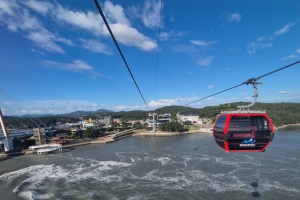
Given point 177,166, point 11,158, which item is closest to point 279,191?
point 177,166

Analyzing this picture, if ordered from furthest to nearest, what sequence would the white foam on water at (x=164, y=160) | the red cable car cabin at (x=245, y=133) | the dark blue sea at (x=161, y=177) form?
the white foam on water at (x=164, y=160) < the dark blue sea at (x=161, y=177) < the red cable car cabin at (x=245, y=133)

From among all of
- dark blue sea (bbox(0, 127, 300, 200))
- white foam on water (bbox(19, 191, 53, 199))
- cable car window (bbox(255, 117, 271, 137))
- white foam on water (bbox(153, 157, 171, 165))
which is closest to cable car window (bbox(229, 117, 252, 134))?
cable car window (bbox(255, 117, 271, 137))

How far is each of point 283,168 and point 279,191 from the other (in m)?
4.67

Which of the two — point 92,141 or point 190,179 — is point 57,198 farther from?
point 92,141

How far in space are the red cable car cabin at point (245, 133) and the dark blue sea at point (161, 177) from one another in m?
6.99

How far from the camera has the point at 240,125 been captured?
524cm

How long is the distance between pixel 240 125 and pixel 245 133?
214mm

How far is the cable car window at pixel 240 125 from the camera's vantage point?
5.15 m

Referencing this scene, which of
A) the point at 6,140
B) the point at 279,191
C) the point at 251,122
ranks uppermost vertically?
the point at 251,122

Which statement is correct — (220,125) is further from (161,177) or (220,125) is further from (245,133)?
(161,177)

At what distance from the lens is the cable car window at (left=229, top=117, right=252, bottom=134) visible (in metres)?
5.15

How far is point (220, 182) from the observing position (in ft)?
43.2

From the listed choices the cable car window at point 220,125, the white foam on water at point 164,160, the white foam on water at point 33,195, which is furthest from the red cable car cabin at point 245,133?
the white foam on water at point 164,160

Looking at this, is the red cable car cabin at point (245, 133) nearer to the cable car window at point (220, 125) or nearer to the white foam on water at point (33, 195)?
the cable car window at point (220, 125)
